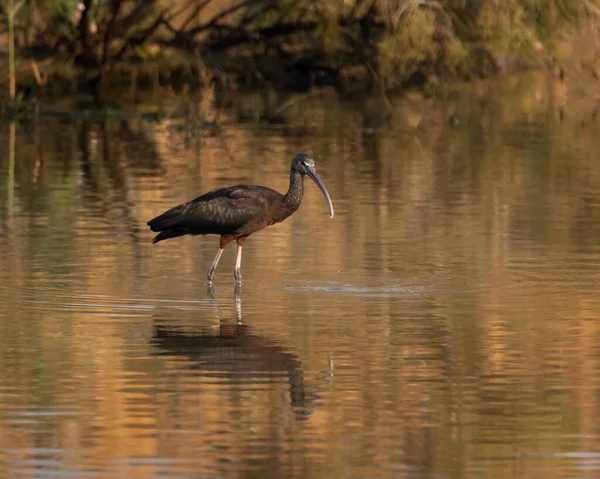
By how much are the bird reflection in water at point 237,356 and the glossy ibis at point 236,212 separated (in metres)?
1.94

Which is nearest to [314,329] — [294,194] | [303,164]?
→ [294,194]

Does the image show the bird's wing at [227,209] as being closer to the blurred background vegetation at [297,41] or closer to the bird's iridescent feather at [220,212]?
the bird's iridescent feather at [220,212]

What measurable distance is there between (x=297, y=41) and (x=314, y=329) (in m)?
36.3

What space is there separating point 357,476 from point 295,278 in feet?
23.7

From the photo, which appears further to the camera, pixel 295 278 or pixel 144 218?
pixel 144 218

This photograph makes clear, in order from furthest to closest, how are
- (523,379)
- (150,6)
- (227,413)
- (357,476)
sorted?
(150,6), (523,379), (227,413), (357,476)

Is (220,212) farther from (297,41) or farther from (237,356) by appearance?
(297,41)

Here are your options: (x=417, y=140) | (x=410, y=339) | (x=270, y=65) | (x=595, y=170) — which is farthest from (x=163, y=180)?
(x=270, y=65)

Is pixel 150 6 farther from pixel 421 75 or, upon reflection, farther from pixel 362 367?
pixel 362 367

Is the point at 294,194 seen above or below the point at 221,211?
above

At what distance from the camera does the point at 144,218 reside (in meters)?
21.1

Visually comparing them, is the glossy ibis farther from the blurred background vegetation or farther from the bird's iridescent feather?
the blurred background vegetation

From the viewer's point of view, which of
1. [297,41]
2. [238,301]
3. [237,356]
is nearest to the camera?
[237,356]

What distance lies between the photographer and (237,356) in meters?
12.3
